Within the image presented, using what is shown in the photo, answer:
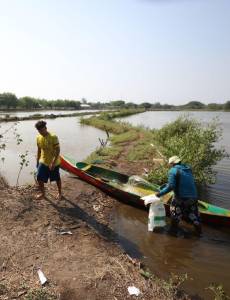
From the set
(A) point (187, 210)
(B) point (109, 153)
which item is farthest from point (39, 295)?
(B) point (109, 153)

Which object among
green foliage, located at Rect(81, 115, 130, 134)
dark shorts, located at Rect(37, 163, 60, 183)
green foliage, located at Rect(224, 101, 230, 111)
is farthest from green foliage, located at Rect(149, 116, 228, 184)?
green foliage, located at Rect(224, 101, 230, 111)

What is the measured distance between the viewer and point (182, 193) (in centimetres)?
787

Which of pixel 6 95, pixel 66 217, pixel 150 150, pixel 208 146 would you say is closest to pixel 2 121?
pixel 150 150

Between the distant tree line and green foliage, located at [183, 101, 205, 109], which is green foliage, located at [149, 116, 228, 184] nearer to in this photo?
the distant tree line

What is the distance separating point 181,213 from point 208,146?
17.1ft

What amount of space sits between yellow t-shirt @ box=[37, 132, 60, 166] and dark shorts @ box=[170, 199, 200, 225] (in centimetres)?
302

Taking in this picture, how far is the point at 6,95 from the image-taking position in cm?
9194

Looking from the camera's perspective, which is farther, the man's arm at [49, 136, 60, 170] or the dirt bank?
the man's arm at [49, 136, 60, 170]

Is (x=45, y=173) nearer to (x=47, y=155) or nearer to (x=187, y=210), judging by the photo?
(x=47, y=155)

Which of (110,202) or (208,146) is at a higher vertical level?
(208,146)

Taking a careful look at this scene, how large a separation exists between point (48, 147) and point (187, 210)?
11.8 feet

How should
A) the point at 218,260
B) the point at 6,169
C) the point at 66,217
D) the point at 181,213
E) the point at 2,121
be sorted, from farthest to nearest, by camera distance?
the point at 2,121 → the point at 6,169 → the point at 181,213 → the point at 66,217 → the point at 218,260

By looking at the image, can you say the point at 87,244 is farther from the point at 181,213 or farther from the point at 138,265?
the point at 181,213

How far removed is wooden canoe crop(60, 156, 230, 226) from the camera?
849cm
